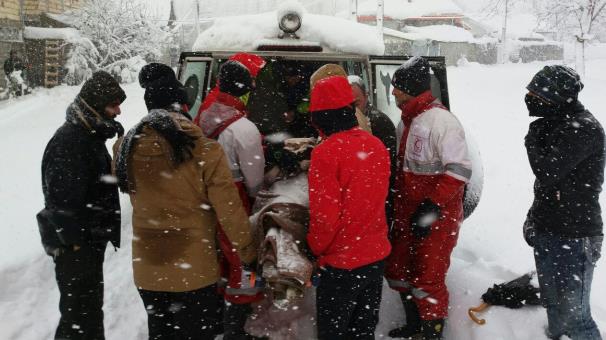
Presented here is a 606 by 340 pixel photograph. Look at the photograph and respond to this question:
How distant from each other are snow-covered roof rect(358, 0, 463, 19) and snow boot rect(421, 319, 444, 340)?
38.4 m

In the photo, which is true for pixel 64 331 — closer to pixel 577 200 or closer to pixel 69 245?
pixel 69 245

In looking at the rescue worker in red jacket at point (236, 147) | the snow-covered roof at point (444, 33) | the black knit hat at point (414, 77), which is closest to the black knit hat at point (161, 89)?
the rescue worker in red jacket at point (236, 147)

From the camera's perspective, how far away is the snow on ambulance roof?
4535 mm

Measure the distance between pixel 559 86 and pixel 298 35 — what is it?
2.48 m

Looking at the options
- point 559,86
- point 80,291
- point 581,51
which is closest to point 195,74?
point 80,291

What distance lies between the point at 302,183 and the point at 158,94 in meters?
1.02

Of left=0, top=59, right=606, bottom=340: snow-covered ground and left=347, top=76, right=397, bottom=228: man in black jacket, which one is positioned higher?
left=347, top=76, right=397, bottom=228: man in black jacket

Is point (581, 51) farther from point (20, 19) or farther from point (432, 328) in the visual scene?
point (20, 19)

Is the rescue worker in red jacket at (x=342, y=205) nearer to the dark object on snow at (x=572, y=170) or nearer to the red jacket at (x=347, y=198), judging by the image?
the red jacket at (x=347, y=198)

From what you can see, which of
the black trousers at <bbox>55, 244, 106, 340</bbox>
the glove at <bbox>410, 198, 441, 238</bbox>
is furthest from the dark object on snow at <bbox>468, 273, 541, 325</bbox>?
the black trousers at <bbox>55, 244, 106, 340</bbox>

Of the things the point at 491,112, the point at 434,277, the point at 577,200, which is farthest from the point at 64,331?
the point at 491,112

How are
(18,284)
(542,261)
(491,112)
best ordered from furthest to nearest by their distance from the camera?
(491,112)
(18,284)
(542,261)

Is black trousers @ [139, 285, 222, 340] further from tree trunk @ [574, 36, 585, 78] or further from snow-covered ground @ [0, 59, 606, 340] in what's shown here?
tree trunk @ [574, 36, 585, 78]

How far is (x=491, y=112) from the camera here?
14.8 metres
